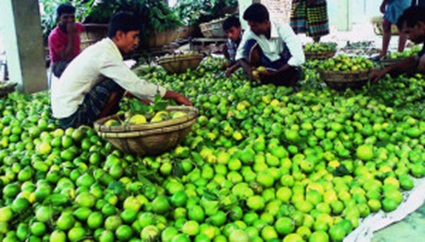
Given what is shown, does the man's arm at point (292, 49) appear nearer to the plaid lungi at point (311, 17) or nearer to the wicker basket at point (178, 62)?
the wicker basket at point (178, 62)

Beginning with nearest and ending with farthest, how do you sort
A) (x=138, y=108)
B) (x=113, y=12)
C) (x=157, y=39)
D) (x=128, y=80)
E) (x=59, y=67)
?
(x=138, y=108) → (x=128, y=80) → (x=59, y=67) → (x=113, y=12) → (x=157, y=39)

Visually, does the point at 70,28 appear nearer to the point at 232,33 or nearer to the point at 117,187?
the point at 232,33

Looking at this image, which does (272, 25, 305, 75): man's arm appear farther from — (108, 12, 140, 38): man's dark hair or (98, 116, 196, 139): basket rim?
(98, 116, 196, 139): basket rim

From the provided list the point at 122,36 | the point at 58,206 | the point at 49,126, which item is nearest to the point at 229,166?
the point at 58,206

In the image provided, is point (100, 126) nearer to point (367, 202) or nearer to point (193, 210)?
point (193, 210)

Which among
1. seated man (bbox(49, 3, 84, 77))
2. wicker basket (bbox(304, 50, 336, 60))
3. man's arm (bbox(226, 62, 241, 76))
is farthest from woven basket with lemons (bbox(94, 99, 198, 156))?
wicker basket (bbox(304, 50, 336, 60))

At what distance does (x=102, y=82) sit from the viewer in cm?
354

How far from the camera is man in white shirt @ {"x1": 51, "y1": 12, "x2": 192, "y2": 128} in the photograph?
325 cm

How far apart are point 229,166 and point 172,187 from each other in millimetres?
463

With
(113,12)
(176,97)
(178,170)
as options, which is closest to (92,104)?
(176,97)

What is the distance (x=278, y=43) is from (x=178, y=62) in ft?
5.88

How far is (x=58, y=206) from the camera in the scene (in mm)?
2225

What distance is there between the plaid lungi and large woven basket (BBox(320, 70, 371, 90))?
185 inches

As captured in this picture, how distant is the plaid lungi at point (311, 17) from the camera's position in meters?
8.98
